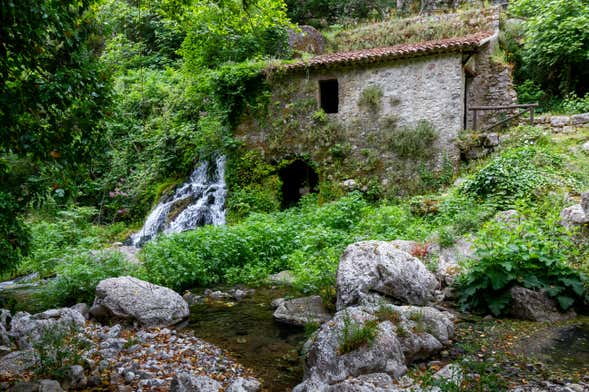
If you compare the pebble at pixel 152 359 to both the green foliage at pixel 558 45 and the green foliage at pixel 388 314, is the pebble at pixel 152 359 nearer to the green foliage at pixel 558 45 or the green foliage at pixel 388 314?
the green foliage at pixel 388 314

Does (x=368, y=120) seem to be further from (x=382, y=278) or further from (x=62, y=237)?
(x=62, y=237)

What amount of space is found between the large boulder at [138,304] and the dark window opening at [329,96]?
11.2 m

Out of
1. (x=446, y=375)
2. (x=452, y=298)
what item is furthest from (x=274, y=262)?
(x=446, y=375)

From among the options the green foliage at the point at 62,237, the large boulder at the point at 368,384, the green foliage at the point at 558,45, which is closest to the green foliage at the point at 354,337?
the large boulder at the point at 368,384

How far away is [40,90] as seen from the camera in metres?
4.01

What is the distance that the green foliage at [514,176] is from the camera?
33.8 ft

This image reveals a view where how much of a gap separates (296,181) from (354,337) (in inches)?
535

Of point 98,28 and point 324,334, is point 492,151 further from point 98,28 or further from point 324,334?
point 98,28

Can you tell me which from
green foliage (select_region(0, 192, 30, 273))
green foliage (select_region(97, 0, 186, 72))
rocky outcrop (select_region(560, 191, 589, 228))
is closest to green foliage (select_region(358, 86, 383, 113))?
rocky outcrop (select_region(560, 191, 589, 228))

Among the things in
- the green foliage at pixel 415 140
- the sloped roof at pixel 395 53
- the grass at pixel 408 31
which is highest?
the grass at pixel 408 31

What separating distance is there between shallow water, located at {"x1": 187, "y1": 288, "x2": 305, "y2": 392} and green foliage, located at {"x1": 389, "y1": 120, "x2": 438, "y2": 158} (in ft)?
25.0

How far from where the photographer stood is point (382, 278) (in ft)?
23.2

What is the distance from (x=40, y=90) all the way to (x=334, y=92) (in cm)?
1448

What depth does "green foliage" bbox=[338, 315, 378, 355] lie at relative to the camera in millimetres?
4898
